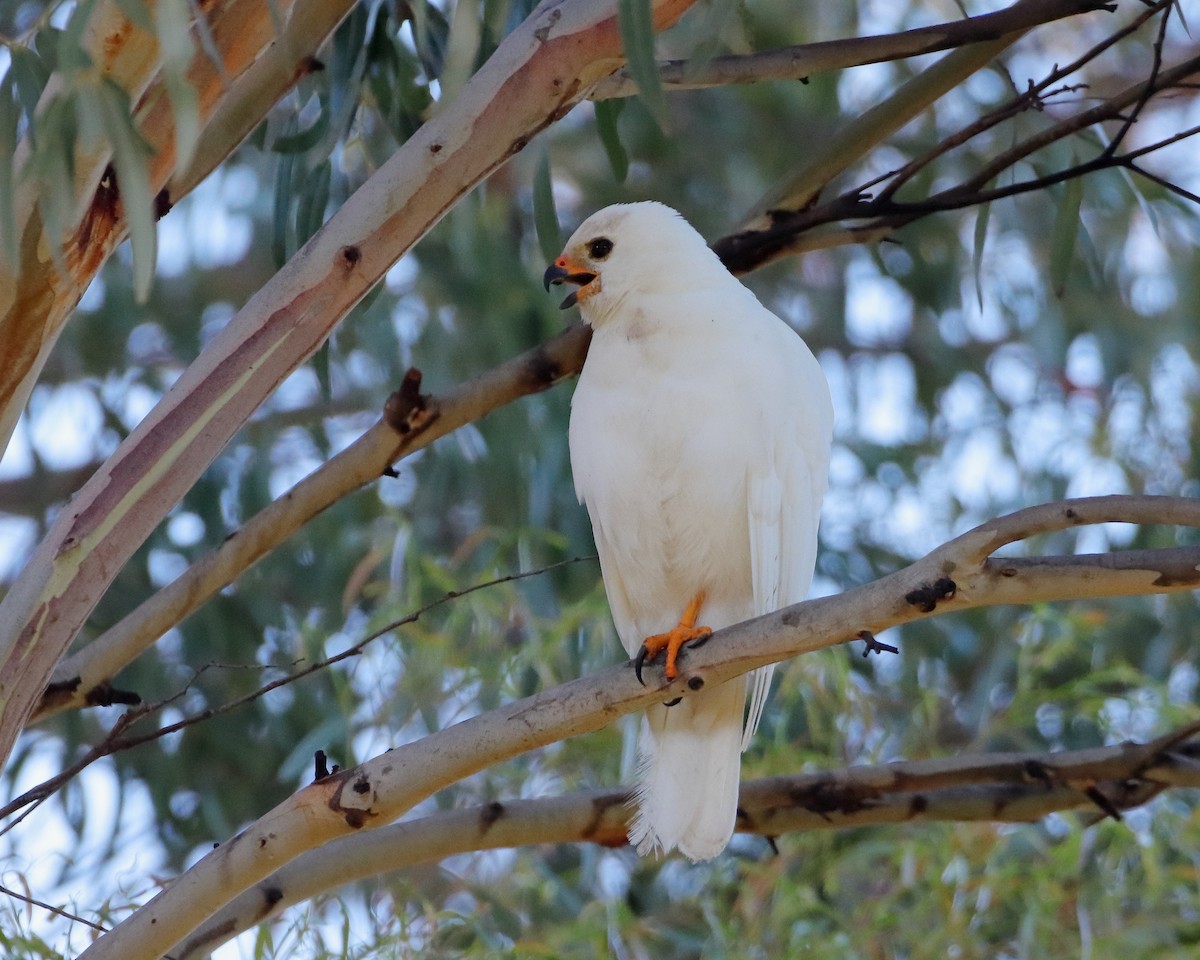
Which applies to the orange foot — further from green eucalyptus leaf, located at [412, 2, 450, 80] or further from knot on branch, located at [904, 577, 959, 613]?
green eucalyptus leaf, located at [412, 2, 450, 80]

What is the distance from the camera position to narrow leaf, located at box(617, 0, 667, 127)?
5.37ft

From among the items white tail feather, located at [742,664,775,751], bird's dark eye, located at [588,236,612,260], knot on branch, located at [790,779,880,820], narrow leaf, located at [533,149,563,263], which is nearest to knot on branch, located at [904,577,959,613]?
knot on branch, located at [790,779,880,820]

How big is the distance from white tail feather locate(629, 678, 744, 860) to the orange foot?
0.09 meters

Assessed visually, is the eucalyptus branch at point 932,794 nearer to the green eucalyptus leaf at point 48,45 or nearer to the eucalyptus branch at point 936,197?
the eucalyptus branch at point 936,197

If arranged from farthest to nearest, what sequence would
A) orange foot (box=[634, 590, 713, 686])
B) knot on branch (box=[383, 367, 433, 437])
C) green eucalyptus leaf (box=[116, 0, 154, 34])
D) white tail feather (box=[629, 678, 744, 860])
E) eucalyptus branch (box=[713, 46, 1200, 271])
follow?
white tail feather (box=[629, 678, 744, 860]), eucalyptus branch (box=[713, 46, 1200, 271]), knot on branch (box=[383, 367, 433, 437]), orange foot (box=[634, 590, 713, 686]), green eucalyptus leaf (box=[116, 0, 154, 34])

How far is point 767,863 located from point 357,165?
1.93 m

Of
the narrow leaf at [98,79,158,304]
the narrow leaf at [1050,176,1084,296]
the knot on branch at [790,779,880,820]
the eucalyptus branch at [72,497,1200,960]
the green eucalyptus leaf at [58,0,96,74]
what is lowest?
the eucalyptus branch at [72,497,1200,960]

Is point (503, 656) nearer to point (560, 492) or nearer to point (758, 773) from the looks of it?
point (758, 773)

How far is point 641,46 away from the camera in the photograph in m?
1.64

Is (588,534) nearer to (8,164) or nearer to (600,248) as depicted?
(600,248)

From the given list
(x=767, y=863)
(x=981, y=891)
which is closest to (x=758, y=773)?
(x=767, y=863)

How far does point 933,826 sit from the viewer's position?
10.2 ft

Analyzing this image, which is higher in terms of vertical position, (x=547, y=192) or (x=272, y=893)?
(x=547, y=192)

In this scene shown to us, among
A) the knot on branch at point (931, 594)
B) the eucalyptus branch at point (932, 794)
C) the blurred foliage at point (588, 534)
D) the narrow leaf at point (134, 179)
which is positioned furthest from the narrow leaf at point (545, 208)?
the knot on branch at point (931, 594)
